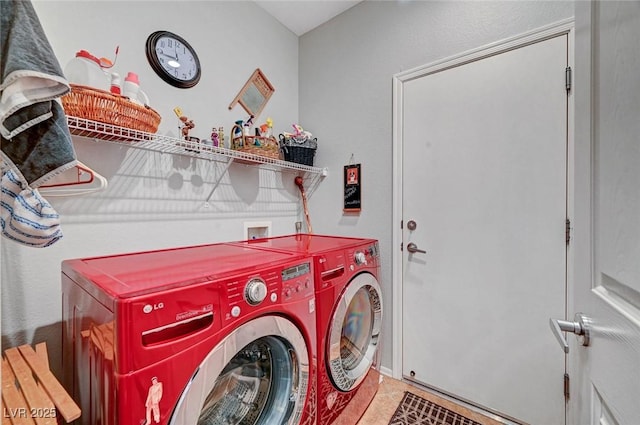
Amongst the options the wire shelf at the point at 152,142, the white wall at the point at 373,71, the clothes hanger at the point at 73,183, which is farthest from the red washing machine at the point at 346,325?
the clothes hanger at the point at 73,183

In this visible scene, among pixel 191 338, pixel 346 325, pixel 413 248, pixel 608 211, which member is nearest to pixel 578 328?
pixel 608 211

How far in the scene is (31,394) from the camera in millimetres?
742

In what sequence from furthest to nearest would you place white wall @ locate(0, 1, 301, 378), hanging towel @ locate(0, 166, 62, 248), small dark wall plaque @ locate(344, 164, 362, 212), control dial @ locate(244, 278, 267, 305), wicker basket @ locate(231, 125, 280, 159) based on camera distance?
small dark wall plaque @ locate(344, 164, 362, 212) → wicker basket @ locate(231, 125, 280, 159) → white wall @ locate(0, 1, 301, 378) → control dial @ locate(244, 278, 267, 305) → hanging towel @ locate(0, 166, 62, 248)

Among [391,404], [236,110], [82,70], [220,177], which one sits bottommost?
[391,404]

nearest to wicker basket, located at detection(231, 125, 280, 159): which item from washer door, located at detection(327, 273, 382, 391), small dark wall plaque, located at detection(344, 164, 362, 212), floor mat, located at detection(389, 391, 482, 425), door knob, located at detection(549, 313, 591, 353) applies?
small dark wall plaque, located at detection(344, 164, 362, 212)

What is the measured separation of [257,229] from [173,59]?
1.18 meters

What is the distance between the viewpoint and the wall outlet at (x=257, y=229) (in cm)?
200

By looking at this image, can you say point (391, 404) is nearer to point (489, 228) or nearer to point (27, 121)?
point (489, 228)

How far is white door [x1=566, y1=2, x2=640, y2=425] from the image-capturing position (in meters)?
0.45

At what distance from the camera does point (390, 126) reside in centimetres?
194

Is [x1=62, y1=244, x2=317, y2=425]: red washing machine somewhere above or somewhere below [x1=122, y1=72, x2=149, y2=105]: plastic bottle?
below

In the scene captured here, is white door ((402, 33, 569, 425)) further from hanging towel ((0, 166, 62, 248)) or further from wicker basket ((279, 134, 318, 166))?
hanging towel ((0, 166, 62, 248))

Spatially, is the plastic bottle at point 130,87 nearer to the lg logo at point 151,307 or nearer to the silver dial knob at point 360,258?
the lg logo at point 151,307

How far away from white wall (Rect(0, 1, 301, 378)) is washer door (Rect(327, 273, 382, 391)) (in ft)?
3.00
